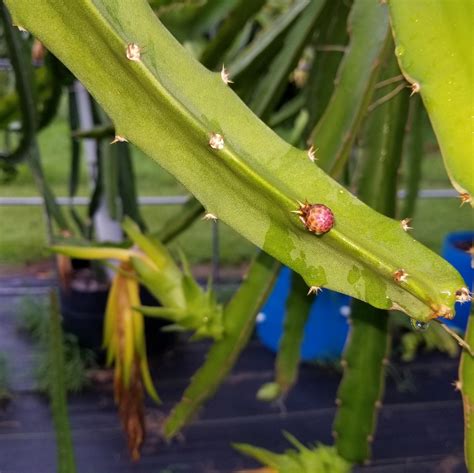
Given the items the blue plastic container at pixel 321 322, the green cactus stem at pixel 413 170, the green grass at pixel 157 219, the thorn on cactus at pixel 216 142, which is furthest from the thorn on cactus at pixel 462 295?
the green grass at pixel 157 219

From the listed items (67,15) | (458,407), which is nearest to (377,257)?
(67,15)

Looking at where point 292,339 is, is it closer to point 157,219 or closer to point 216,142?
point 216,142

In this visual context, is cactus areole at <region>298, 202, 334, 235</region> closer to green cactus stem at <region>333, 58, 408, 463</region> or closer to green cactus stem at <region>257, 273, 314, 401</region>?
green cactus stem at <region>333, 58, 408, 463</region>

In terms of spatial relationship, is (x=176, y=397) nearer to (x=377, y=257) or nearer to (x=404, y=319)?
(x=404, y=319)

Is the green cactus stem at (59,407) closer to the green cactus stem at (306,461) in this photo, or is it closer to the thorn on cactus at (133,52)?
the green cactus stem at (306,461)

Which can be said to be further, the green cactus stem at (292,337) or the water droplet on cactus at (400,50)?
the green cactus stem at (292,337)

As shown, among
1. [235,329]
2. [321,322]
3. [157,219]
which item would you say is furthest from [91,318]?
[157,219]

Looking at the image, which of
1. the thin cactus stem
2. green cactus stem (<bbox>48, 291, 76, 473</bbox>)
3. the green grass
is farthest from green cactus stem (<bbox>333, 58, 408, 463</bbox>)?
the green grass
